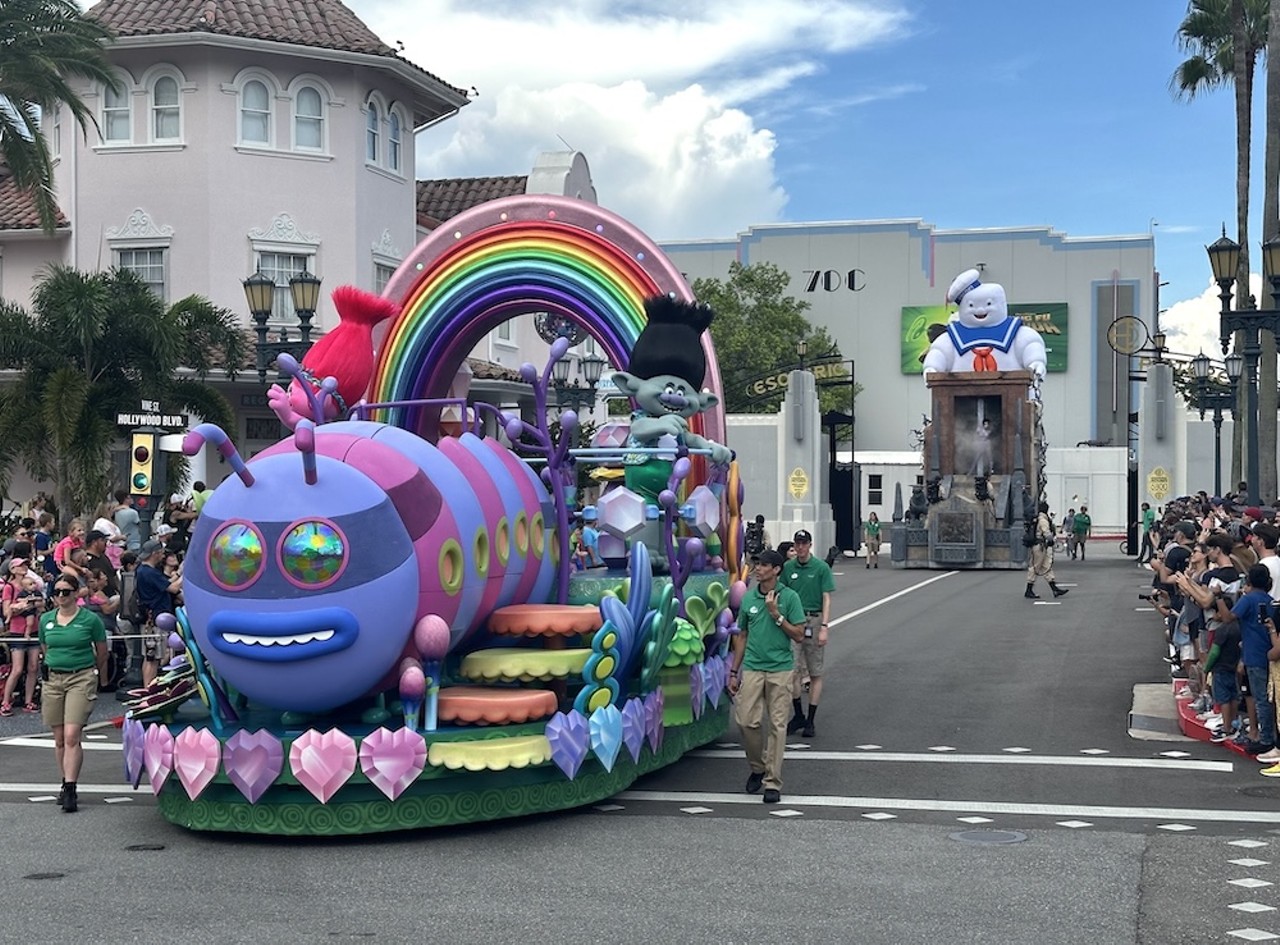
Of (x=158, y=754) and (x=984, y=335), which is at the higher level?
(x=984, y=335)

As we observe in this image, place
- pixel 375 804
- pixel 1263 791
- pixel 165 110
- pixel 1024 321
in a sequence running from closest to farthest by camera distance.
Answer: pixel 375 804 < pixel 1263 791 < pixel 165 110 < pixel 1024 321

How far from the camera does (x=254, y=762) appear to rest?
34.8 ft

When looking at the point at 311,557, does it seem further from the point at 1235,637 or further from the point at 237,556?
the point at 1235,637

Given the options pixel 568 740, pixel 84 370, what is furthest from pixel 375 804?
pixel 84 370

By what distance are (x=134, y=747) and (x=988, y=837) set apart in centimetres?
583

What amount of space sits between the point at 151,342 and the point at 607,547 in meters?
13.6

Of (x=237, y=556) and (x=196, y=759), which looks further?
(x=196, y=759)

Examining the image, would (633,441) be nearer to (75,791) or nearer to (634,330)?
(634,330)

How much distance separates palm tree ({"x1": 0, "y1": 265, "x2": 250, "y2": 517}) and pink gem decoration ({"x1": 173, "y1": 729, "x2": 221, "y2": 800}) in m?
14.1

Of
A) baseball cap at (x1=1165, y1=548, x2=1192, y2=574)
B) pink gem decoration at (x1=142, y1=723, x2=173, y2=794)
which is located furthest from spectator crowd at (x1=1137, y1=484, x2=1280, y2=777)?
pink gem decoration at (x1=142, y1=723, x2=173, y2=794)

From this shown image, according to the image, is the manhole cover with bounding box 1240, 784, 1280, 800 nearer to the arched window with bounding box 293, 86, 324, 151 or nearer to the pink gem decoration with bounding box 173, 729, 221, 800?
the pink gem decoration with bounding box 173, 729, 221, 800

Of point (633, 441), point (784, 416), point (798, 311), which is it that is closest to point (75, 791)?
point (633, 441)

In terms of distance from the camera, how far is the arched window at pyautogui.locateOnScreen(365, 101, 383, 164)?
3428 cm

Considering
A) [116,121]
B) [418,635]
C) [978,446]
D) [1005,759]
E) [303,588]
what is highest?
[116,121]
